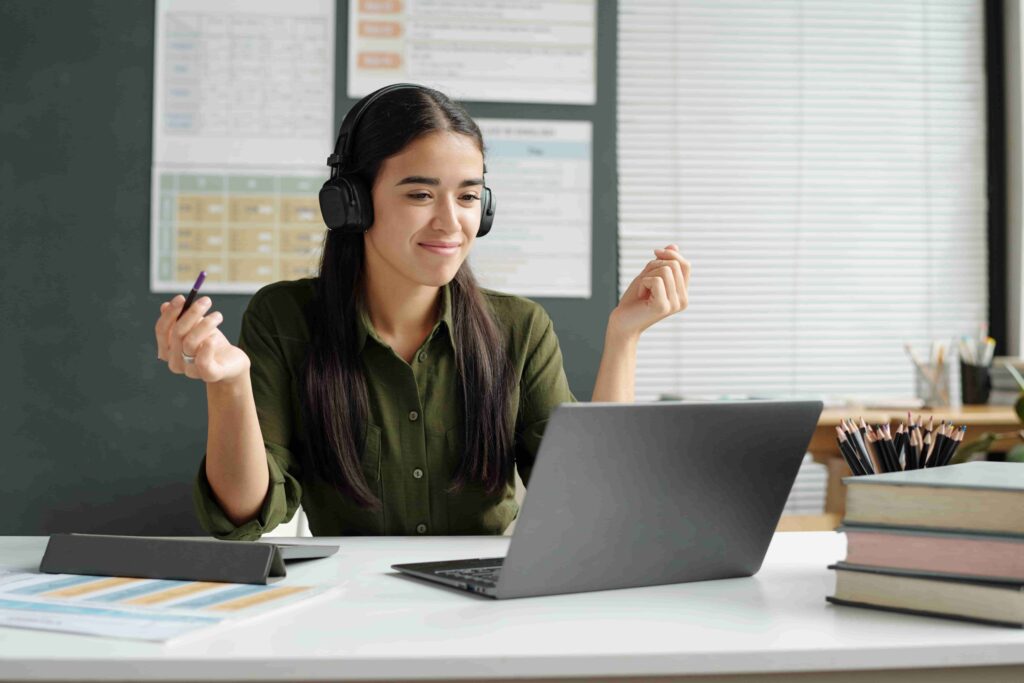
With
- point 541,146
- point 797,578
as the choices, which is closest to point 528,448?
point 797,578

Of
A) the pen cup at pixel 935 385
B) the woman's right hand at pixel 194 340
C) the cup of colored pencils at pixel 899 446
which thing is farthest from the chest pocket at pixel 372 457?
the pen cup at pixel 935 385

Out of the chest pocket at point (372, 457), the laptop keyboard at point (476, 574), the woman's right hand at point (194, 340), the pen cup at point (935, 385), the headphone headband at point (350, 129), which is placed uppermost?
the headphone headband at point (350, 129)

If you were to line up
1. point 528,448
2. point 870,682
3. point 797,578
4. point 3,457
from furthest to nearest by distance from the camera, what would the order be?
point 3,457 → point 528,448 → point 797,578 → point 870,682

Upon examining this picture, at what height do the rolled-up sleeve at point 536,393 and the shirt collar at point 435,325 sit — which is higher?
the shirt collar at point 435,325

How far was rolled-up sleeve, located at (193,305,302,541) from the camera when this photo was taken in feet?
3.99

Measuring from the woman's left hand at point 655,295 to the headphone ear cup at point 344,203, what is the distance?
41cm

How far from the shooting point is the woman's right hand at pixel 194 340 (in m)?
0.99

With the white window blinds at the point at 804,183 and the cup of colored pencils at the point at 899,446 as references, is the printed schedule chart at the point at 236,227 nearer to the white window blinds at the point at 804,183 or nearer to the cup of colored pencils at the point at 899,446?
the white window blinds at the point at 804,183

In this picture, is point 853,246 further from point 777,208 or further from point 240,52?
point 240,52

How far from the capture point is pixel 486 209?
1.54m

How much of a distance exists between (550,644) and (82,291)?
7.57ft

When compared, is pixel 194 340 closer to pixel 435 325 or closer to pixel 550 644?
pixel 550 644

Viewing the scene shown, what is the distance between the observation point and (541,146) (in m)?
2.78

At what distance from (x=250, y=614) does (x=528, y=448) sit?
2.73 ft
